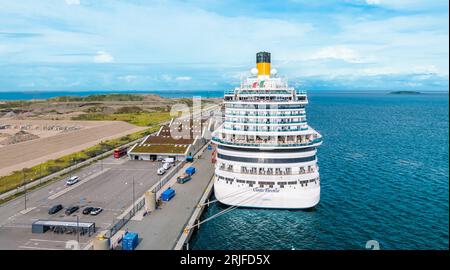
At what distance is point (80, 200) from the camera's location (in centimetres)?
4659

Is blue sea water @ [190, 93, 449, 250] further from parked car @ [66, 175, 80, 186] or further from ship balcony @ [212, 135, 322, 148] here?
parked car @ [66, 175, 80, 186]

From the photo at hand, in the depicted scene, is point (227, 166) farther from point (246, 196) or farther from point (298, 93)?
point (298, 93)

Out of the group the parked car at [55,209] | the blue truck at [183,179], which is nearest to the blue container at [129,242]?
the parked car at [55,209]

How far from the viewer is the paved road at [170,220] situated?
33.4m

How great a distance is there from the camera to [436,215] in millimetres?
42875

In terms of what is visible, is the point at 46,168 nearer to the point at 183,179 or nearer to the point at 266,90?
the point at 183,179

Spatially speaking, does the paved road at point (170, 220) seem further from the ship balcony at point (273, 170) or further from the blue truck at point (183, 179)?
the ship balcony at point (273, 170)

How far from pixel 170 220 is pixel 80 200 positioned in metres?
15.8

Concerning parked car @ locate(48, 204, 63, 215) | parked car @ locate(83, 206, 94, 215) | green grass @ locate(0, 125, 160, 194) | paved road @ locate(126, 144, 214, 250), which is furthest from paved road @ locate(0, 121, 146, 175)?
paved road @ locate(126, 144, 214, 250)

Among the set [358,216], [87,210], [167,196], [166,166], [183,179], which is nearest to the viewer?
[87,210]

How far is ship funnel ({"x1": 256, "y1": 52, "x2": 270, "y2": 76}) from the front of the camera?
5372 cm

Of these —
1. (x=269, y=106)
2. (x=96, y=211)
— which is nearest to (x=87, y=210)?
(x=96, y=211)
